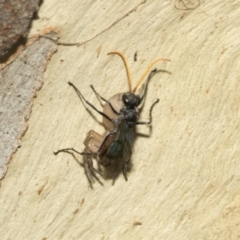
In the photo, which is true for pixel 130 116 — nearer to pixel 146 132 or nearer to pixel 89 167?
pixel 146 132

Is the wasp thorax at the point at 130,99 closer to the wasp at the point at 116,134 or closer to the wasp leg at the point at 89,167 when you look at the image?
the wasp at the point at 116,134

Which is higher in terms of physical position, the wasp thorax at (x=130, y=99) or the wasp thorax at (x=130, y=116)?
the wasp thorax at (x=130, y=99)

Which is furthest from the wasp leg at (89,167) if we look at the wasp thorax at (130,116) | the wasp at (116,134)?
the wasp thorax at (130,116)

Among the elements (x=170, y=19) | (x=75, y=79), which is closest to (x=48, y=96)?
(x=75, y=79)

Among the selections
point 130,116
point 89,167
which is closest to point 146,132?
point 130,116

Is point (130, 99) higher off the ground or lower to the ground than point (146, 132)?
higher

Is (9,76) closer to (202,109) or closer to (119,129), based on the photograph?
(119,129)

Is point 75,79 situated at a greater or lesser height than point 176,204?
greater
